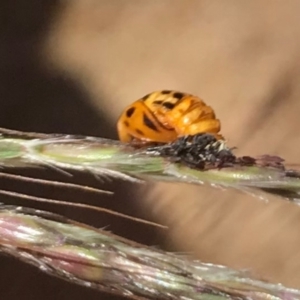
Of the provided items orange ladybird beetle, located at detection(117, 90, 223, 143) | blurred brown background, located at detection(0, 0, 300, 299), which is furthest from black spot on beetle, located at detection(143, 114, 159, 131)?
blurred brown background, located at detection(0, 0, 300, 299)

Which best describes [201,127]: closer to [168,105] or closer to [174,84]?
[168,105]

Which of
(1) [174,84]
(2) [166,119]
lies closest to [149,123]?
(2) [166,119]

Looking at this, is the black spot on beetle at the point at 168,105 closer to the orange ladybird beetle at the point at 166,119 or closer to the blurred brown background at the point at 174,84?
the orange ladybird beetle at the point at 166,119

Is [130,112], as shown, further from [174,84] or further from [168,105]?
[174,84]

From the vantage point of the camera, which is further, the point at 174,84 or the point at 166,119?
the point at 174,84

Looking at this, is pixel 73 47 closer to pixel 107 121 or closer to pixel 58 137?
pixel 107 121

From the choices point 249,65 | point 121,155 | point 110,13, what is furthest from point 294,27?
point 121,155
